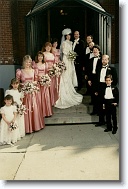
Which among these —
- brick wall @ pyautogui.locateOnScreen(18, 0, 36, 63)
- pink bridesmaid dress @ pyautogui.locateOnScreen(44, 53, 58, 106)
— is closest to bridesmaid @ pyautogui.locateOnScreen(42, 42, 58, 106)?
pink bridesmaid dress @ pyautogui.locateOnScreen(44, 53, 58, 106)

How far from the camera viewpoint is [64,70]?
313 inches

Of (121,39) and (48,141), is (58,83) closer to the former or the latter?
(48,141)

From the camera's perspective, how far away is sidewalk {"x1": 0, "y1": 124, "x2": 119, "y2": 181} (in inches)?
175

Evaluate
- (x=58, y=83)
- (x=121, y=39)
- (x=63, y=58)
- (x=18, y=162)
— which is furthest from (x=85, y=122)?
(x=121, y=39)

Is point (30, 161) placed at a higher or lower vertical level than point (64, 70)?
lower

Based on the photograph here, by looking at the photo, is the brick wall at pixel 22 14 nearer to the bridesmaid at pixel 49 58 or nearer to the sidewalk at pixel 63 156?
the bridesmaid at pixel 49 58

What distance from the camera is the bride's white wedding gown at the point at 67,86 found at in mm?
7910

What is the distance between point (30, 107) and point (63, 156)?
1789 mm

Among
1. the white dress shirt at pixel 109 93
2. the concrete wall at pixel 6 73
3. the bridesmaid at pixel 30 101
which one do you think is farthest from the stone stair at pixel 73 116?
the concrete wall at pixel 6 73

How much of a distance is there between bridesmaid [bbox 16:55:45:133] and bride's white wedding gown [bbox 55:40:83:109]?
1.31 meters

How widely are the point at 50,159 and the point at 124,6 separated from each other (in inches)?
114

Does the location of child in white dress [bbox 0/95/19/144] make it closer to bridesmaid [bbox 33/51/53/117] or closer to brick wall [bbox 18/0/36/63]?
bridesmaid [bbox 33/51/53/117]

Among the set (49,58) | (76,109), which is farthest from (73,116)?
(49,58)

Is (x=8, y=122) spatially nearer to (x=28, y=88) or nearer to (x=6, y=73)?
(x=28, y=88)
